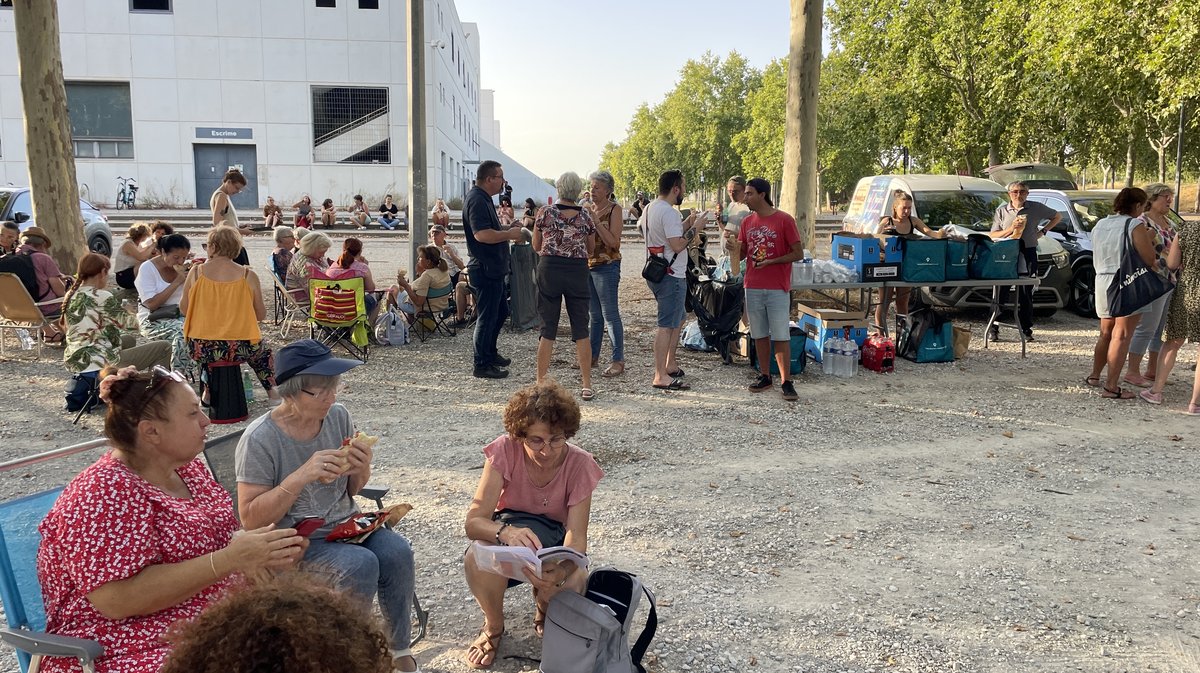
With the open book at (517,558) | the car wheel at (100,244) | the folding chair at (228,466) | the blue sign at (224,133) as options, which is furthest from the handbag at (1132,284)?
the blue sign at (224,133)

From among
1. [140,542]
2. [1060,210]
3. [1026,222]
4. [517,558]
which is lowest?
[517,558]

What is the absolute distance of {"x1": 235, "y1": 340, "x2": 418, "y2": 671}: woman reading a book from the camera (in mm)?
3027

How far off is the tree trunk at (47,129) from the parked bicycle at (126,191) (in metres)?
33.2

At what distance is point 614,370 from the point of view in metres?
8.42

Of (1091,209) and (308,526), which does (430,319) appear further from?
(1091,209)

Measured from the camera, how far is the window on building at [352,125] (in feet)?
140

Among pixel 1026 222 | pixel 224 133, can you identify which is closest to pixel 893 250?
pixel 1026 222

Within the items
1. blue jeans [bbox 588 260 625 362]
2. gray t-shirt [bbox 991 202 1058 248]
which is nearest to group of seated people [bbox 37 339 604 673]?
blue jeans [bbox 588 260 625 362]

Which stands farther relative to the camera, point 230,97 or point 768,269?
point 230,97

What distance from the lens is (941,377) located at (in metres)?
8.69

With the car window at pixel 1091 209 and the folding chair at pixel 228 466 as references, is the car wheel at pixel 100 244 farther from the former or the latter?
the car window at pixel 1091 209

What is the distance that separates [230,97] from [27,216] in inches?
1129

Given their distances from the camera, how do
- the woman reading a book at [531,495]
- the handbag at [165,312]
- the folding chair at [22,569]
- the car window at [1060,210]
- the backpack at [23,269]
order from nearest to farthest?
the folding chair at [22,569]
the woman reading a book at [531,495]
the handbag at [165,312]
the backpack at [23,269]
the car window at [1060,210]

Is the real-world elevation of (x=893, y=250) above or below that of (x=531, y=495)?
above
